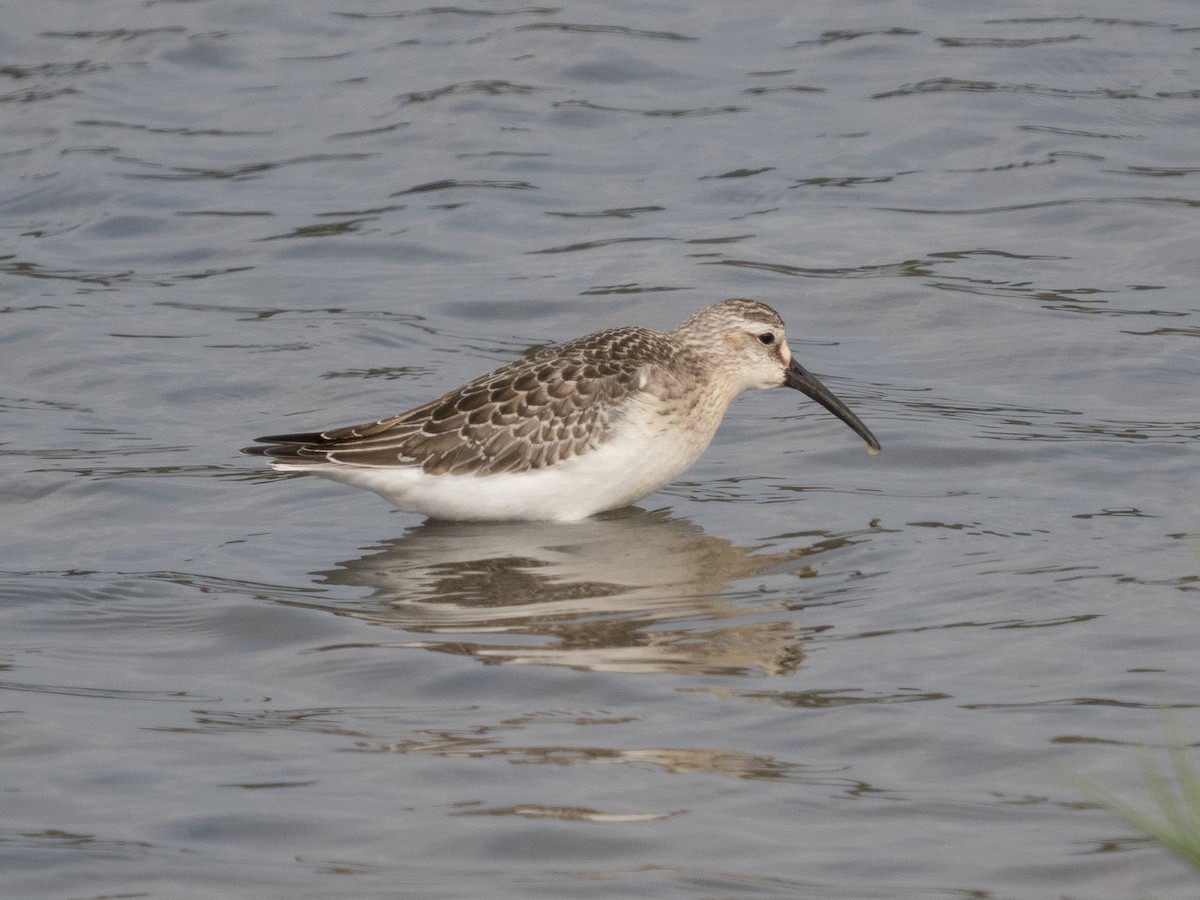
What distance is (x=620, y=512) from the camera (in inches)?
454

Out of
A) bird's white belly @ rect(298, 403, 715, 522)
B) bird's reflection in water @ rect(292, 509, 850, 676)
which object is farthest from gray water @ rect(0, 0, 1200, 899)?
bird's white belly @ rect(298, 403, 715, 522)

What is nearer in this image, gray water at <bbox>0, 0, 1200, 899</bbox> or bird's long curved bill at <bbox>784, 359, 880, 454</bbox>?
gray water at <bbox>0, 0, 1200, 899</bbox>

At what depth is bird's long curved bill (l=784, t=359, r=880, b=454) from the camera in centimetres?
1169

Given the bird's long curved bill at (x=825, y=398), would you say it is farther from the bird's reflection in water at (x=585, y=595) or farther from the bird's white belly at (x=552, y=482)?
the bird's reflection in water at (x=585, y=595)

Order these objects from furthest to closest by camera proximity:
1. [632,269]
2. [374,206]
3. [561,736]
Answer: [374,206] < [632,269] < [561,736]

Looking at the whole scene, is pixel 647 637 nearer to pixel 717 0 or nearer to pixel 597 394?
pixel 597 394

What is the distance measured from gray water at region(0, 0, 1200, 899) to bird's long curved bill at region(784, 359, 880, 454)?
273mm

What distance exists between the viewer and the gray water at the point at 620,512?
7.02 metres

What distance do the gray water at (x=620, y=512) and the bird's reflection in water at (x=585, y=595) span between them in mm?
40

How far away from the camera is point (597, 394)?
11.0 metres

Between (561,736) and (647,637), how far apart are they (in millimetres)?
1306

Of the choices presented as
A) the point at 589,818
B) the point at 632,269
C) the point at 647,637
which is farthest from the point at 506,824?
the point at 632,269

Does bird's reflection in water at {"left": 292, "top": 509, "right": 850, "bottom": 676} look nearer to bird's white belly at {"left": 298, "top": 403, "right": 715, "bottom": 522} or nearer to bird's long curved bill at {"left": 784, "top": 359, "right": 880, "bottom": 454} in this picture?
Answer: bird's white belly at {"left": 298, "top": 403, "right": 715, "bottom": 522}

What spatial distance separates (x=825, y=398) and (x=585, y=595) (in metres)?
2.72
